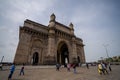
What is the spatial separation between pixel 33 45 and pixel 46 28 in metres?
7.88

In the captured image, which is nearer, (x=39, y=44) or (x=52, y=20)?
(x=39, y=44)

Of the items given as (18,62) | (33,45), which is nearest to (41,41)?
(33,45)

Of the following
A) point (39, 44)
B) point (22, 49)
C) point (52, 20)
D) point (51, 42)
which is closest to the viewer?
point (22, 49)

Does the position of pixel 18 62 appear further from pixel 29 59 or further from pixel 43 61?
pixel 43 61

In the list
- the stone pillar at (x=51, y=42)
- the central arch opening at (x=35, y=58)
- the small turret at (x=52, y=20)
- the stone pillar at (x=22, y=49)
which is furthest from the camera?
the small turret at (x=52, y=20)

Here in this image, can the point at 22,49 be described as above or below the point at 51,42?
below

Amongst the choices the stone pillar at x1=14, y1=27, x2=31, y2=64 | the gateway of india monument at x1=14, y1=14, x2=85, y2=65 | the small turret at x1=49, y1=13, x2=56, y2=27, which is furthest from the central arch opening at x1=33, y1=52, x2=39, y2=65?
the small turret at x1=49, y1=13, x2=56, y2=27

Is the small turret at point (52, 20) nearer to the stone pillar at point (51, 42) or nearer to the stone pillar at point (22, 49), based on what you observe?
the stone pillar at point (51, 42)

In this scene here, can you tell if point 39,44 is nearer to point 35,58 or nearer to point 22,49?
point 35,58

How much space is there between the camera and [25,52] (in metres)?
20.7

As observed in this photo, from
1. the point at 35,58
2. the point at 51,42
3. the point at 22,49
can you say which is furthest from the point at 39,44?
the point at 22,49

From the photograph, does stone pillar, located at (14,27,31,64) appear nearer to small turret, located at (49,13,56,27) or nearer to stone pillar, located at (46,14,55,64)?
stone pillar, located at (46,14,55,64)

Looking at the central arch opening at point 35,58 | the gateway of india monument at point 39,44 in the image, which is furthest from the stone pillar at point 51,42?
the central arch opening at point 35,58

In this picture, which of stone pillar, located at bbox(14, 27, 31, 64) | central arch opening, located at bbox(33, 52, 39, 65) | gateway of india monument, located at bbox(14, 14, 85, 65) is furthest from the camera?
central arch opening, located at bbox(33, 52, 39, 65)
